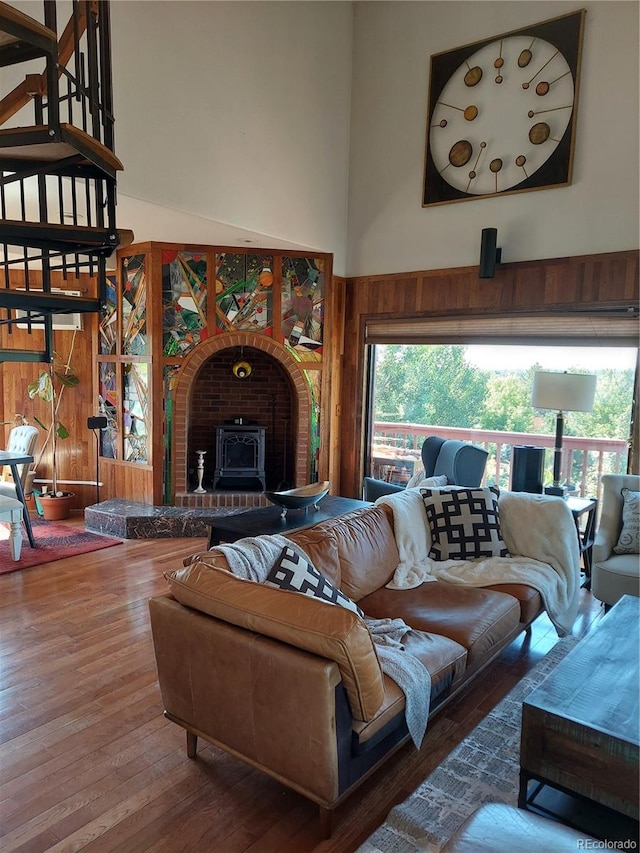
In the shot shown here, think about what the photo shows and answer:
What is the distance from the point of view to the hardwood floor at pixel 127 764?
1.95m

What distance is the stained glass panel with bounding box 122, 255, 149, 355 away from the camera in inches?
213

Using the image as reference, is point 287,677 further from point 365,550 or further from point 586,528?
point 586,528

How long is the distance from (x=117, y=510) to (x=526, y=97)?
4.99 metres

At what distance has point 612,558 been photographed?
3609 millimetres

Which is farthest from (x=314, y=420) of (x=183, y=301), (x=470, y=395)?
(x=183, y=301)

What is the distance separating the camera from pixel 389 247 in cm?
554

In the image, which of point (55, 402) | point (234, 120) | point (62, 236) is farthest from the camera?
point (55, 402)

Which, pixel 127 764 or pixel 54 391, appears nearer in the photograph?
pixel 127 764

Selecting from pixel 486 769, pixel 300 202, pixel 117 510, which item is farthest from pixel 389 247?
pixel 486 769

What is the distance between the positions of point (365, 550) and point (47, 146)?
2293 mm

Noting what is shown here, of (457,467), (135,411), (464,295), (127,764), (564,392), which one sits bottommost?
(127,764)

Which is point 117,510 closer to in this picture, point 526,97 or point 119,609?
point 119,609

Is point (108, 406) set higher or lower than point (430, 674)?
higher

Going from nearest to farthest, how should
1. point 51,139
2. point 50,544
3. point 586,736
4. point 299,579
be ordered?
point 586,736 < point 51,139 < point 299,579 < point 50,544
